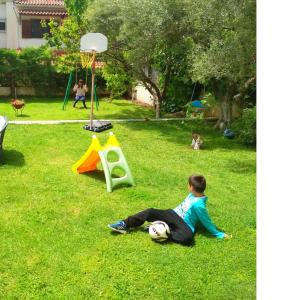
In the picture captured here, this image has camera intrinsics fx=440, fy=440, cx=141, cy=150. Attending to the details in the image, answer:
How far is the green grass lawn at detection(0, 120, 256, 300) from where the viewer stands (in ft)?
15.9

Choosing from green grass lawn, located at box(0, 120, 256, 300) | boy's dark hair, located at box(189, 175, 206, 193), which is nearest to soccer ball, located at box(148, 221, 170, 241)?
green grass lawn, located at box(0, 120, 256, 300)

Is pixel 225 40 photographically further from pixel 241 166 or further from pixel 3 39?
pixel 3 39

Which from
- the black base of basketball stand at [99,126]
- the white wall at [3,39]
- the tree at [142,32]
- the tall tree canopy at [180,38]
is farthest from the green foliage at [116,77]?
the white wall at [3,39]

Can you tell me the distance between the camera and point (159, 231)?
19.5 ft

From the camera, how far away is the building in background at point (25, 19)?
3153cm

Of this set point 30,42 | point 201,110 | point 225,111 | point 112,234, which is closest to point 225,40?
point 225,111

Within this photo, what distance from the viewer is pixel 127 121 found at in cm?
1688

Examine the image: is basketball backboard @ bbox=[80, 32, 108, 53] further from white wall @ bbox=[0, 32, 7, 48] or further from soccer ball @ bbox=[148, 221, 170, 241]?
white wall @ bbox=[0, 32, 7, 48]

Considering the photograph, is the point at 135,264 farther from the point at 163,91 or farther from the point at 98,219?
the point at 163,91

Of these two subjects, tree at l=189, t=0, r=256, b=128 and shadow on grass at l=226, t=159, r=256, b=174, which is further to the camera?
tree at l=189, t=0, r=256, b=128

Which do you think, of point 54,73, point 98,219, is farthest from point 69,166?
point 54,73

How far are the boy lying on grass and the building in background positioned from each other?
27725 mm

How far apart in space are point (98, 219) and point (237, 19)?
21.9 ft
